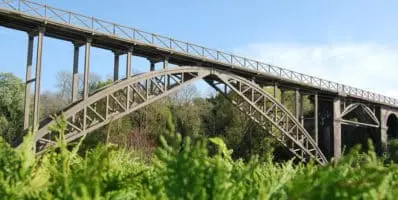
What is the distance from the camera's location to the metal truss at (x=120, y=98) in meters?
17.6

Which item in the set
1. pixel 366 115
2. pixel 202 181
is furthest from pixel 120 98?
pixel 202 181

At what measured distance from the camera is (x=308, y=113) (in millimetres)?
37781

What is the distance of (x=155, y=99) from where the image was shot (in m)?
20.7

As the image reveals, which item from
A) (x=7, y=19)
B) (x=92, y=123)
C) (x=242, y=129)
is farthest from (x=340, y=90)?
(x=7, y=19)

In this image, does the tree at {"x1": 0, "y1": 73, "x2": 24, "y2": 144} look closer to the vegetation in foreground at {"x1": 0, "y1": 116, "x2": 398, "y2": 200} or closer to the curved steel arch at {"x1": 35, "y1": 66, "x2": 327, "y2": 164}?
the curved steel arch at {"x1": 35, "y1": 66, "x2": 327, "y2": 164}

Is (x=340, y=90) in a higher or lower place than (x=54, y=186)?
higher

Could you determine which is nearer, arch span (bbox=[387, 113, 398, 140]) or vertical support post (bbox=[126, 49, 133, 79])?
vertical support post (bbox=[126, 49, 133, 79])

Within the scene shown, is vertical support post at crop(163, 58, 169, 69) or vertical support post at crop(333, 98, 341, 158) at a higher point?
vertical support post at crop(163, 58, 169, 69)

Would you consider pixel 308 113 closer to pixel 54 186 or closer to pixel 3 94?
pixel 3 94

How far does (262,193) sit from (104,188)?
2.10ft

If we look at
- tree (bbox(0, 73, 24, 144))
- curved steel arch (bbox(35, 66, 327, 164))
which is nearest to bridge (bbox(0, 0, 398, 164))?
curved steel arch (bbox(35, 66, 327, 164))

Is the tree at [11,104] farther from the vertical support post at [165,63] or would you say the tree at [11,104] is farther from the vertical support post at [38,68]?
the vertical support post at [38,68]

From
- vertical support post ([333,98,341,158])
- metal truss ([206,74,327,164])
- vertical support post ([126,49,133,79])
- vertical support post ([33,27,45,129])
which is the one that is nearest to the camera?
vertical support post ([33,27,45,129])

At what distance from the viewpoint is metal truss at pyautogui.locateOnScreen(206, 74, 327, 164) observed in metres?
24.7
